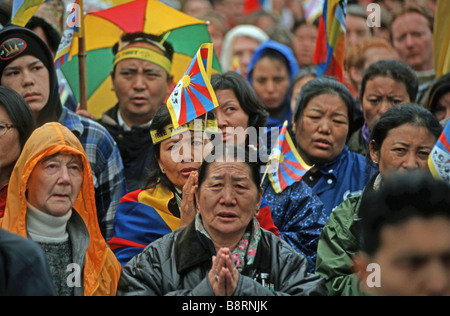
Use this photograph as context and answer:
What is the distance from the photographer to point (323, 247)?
16.1 ft

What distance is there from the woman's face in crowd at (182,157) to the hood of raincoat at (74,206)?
79 cm

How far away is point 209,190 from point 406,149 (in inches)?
54.9

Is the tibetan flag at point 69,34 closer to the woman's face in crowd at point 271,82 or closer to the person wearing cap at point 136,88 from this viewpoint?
the person wearing cap at point 136,88

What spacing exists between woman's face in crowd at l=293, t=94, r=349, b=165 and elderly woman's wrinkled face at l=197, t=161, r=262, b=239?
5.20 ft

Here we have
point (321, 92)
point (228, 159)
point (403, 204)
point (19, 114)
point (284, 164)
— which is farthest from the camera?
point (321, 92)

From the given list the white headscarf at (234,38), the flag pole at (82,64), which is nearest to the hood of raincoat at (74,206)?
the flag pole at (82,64)

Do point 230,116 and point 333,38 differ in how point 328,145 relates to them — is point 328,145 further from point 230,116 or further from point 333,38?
point 333,38

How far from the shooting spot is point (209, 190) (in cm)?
475

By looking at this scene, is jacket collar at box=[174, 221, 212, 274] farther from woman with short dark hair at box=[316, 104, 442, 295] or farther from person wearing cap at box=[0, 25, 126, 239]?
person wearing cap at box=[0, 25, 126, 239]

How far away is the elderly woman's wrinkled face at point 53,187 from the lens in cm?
468

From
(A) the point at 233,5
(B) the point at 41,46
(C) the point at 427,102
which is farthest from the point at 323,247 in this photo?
(A) the point at 233,5

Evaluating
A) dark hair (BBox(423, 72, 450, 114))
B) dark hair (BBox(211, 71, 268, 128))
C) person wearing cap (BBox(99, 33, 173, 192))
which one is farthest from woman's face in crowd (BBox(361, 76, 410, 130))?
person wearing cap (BBox(99, 33, 173, 192))

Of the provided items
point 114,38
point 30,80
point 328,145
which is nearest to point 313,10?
point 114,38

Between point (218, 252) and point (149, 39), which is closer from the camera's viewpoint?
point (218, 252)
